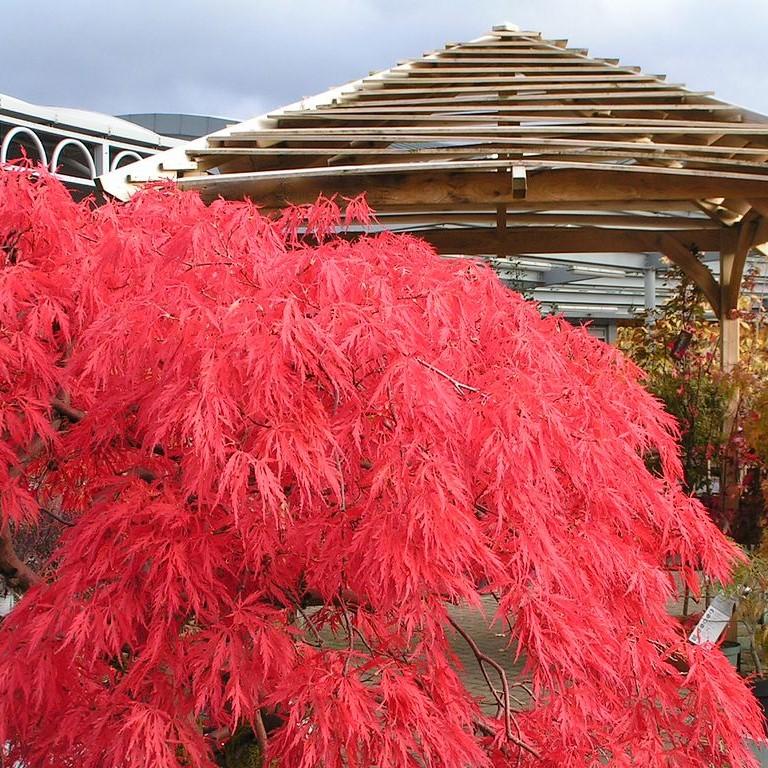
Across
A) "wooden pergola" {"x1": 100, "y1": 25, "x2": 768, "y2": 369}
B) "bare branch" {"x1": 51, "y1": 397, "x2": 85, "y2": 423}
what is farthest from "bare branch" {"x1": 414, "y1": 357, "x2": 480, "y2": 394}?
"wooden pergola" {"x1": 100, "y1": 25, "x2": 768, "y2": 369}

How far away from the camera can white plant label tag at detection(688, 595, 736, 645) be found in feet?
11.7

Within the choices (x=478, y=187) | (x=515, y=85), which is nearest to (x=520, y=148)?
(x=478, y=187)

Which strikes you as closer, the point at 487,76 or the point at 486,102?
the point at 486,102

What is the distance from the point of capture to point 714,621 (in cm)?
396

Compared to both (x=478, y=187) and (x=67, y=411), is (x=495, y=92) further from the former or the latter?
(x=67, y=411)

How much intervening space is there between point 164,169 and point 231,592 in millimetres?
3430

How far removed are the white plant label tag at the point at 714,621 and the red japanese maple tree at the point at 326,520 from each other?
0.93 m

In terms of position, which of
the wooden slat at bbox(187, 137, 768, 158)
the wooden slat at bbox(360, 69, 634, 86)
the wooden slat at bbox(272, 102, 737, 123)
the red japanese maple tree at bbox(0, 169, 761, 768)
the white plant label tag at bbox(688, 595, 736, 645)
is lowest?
the white plant label tag at bbox(688, 595, 736, 645)

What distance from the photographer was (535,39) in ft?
25.4

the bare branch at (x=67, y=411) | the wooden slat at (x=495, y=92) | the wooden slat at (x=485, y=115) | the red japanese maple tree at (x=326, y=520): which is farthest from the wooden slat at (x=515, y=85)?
the bare branch at (x=67, y=411)

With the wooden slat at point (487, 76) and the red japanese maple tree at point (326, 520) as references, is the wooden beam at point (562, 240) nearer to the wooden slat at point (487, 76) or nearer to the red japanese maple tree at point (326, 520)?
the wooden slat at point (487, 76)

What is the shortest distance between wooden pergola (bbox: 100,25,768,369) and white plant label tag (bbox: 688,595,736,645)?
86.0 inches

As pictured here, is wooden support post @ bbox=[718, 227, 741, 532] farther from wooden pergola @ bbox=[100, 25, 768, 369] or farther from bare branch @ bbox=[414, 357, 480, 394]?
bare branch @ bbox=[414, 357, 480, 394]

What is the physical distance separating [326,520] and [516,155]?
12.2 ft
